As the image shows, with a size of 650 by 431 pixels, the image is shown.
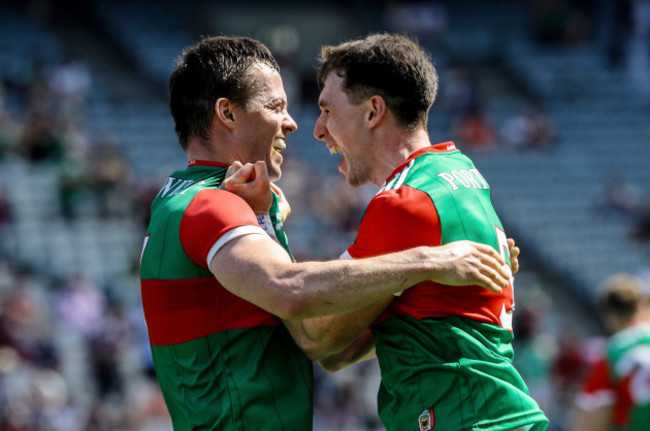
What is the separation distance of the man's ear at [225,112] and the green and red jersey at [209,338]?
26 centimetres

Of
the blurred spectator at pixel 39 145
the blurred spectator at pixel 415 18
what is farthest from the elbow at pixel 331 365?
the blurred spectator at pixel 415 18

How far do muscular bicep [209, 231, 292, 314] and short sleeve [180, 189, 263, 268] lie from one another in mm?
66

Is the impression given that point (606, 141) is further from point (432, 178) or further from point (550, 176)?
point (432, 178)

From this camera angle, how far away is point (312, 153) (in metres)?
17.3

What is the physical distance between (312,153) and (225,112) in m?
13.4

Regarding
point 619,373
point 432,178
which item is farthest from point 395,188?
point 619,373

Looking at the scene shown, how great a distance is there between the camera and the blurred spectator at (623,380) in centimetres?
570

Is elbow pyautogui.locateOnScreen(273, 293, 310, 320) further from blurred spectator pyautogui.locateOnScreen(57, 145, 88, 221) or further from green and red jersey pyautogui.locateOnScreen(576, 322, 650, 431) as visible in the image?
blurred spectator pyautogui.locateOnScreen(57, 145, 88, 221)

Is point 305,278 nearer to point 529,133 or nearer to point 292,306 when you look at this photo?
point 292,306

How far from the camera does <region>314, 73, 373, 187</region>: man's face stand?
13.4 ft

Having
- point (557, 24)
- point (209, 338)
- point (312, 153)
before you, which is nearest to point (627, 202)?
point (312, 153)

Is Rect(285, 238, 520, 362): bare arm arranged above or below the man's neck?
below

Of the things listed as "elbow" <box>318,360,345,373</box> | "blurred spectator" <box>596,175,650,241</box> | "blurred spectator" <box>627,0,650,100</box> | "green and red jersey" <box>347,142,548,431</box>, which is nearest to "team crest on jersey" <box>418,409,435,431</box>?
"green and red jersey" <box>347,142,548,431</box>

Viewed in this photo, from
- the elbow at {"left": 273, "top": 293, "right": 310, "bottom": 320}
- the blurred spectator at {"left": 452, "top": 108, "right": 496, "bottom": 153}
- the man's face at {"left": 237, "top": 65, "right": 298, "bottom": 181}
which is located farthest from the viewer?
the blurred spectator at {"left": 452, "top": 108, "right": 496, "bottom": 153}
